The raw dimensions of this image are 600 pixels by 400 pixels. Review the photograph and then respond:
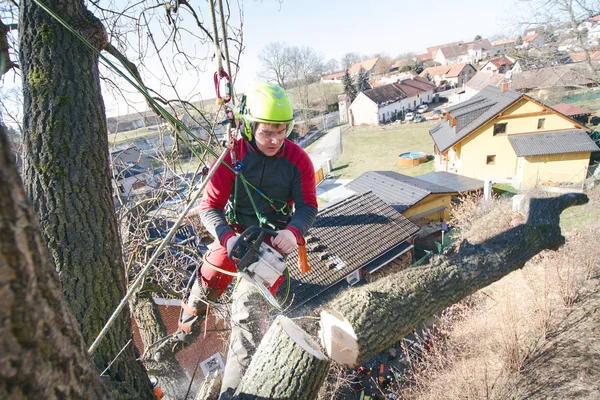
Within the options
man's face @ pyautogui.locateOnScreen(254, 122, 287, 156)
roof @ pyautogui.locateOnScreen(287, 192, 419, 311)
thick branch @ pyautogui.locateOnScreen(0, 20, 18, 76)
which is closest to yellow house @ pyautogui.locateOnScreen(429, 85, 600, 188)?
roof @ pyautogui.locateOnScreen(287, 192, 419, 311)

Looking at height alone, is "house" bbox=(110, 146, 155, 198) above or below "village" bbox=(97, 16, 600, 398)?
above

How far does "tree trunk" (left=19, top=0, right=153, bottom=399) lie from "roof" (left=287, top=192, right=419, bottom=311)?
706cm

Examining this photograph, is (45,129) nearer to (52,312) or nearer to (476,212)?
(52,312)

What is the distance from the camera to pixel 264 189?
2.86 m

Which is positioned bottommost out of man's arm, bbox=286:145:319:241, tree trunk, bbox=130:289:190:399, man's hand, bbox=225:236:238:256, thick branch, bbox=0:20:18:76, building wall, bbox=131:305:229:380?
building wall, bbox=131:305:229:380

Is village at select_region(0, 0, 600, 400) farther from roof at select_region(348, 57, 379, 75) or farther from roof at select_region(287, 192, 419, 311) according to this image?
roof at select_region(348, 57, 379, 75)

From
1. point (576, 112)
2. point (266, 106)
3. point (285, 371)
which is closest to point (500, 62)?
point (576, 112)

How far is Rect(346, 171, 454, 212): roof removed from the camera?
14.9 meters

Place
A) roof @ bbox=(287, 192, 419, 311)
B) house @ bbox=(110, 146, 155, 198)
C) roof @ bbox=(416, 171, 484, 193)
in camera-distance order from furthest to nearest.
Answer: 1. roof @ bbox=(416, 171, 484, 193)
2. roof @ bbox=(287, 192, 419, 311)
3. house @ bbox=(110, 146, 155, 198)

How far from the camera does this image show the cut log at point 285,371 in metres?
1.96

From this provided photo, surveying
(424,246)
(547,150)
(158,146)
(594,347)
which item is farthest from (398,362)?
(547,150)

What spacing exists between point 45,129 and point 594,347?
8.82 m

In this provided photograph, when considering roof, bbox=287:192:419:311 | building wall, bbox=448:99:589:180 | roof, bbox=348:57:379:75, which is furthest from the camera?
roof, bbox=348:57:379:75

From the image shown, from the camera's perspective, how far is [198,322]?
3.41 metres
